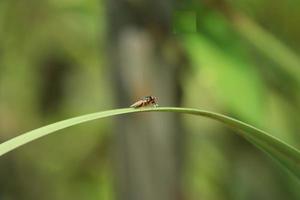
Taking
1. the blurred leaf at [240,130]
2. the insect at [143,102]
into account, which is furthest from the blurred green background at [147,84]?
the blurred leaf at [240,130]

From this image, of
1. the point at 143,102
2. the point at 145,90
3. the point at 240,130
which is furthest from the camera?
the point at 145,90

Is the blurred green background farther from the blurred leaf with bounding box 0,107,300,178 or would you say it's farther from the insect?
the blurred leaf with bounding box 0,107,300,178

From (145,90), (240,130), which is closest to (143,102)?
(240,130)

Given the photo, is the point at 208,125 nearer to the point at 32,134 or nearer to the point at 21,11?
the point at 21,11

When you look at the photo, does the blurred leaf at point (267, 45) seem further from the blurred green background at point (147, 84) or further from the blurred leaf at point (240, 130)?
the blurred leaf at point (240, 130)

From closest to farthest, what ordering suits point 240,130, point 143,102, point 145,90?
point 240,130 < point 143,102 < point 145,90

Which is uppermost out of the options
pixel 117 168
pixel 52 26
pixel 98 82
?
pixel 52 26

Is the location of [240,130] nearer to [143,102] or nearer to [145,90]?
[143,102]

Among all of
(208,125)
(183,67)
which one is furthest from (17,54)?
(183,67)
